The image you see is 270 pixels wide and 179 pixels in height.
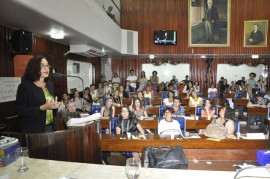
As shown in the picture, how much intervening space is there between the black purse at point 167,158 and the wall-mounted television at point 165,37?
11.8 m

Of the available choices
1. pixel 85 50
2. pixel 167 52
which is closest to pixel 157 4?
pixel 167 52

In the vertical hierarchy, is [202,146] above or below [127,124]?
below

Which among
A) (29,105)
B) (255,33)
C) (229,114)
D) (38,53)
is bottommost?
(229,114)

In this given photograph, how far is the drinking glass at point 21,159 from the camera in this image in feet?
6.08

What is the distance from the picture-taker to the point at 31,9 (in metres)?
4.07

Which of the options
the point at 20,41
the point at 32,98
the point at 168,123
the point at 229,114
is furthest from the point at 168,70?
the point at 32,98

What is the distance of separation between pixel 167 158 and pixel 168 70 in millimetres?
12831

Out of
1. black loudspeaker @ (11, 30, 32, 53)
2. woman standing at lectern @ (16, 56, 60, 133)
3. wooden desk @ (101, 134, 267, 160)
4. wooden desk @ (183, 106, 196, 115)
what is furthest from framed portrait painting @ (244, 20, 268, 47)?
woman standing at lectern @ (16, 56, 60, 133)

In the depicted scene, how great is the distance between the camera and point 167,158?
9.35 ft

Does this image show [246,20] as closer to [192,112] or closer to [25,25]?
[192,112]

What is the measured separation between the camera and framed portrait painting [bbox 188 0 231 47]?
13859 millimetres

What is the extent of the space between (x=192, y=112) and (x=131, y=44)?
265 inches

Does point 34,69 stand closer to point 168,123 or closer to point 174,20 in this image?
point 168,123

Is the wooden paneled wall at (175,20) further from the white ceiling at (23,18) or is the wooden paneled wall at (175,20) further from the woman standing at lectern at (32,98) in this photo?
the woman standing at lectern at (32,98)
